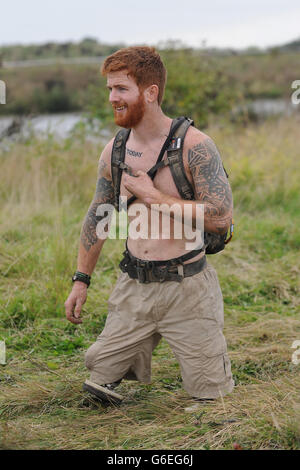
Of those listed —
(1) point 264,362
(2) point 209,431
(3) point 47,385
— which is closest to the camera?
(2) point 209,431

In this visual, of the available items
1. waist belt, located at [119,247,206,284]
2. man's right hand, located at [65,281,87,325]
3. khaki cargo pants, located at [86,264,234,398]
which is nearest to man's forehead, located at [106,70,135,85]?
waist belt, located at [119,247,206,284]

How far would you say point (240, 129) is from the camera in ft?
34.9

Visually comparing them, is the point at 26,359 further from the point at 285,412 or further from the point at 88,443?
the point at 285,412

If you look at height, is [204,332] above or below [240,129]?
below

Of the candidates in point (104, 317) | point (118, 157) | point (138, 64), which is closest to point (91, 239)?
point (118, 157)

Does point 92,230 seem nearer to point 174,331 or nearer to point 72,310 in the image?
point 72,310

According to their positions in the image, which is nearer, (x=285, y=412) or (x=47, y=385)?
(x=285, y=412)

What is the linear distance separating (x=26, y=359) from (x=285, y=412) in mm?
1907

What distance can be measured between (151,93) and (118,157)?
378 mm

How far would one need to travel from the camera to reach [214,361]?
3219 mm

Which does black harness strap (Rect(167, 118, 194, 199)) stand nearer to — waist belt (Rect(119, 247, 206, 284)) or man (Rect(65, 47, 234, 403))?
man (Rect(65, 47, 234, 403))

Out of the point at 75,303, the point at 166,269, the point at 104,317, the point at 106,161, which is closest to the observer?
the point at 166,269

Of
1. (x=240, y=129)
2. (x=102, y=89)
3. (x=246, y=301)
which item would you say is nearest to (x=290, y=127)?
(x=240, y=129)

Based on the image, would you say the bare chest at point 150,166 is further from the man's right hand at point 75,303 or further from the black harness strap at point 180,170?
the man's right hand at point 75,303
